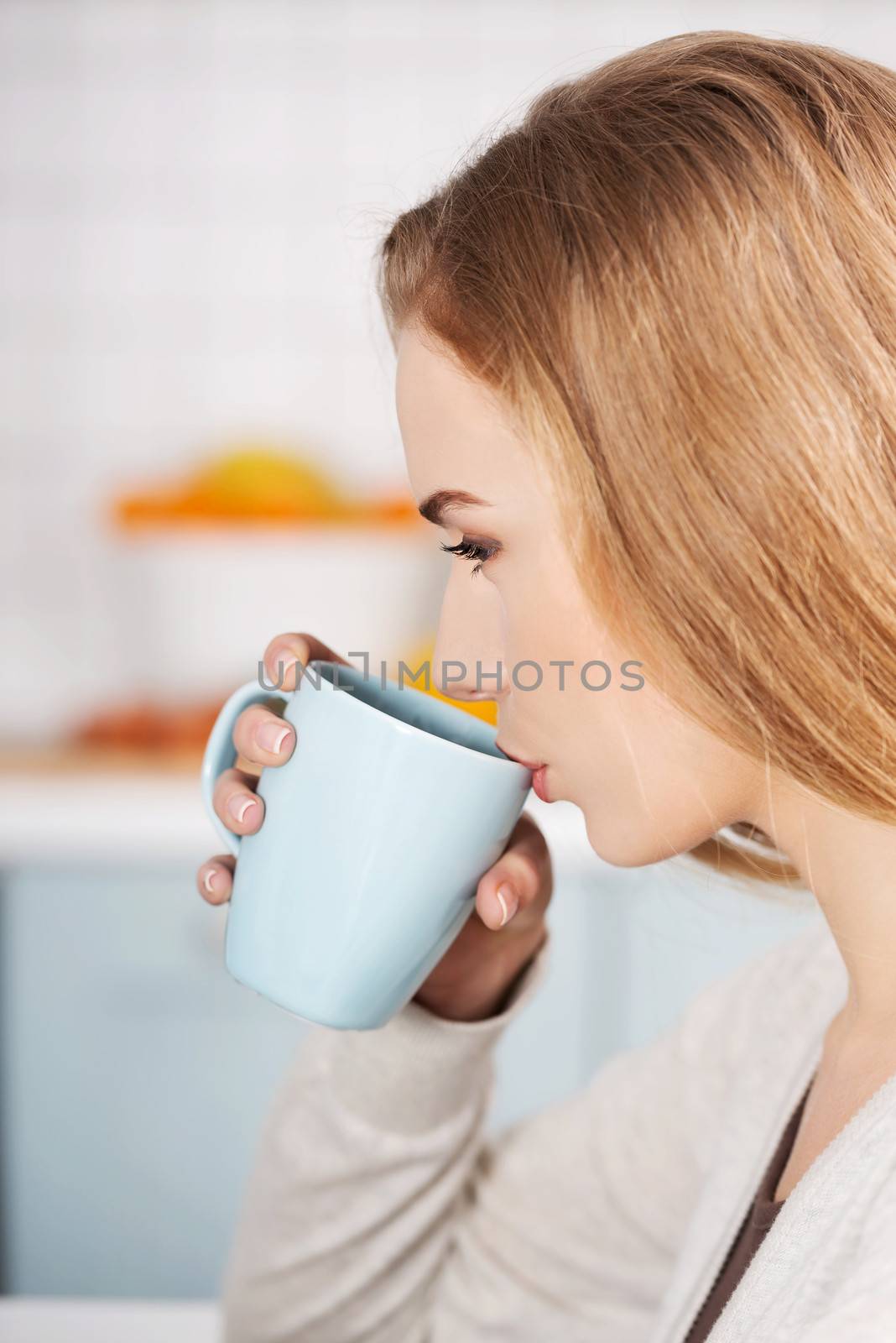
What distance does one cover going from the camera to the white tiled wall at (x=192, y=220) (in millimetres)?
2113

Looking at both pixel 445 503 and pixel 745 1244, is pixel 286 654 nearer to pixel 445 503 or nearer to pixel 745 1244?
pixel 445 503

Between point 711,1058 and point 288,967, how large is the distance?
30cm

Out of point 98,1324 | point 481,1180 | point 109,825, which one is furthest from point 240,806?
point 109,825

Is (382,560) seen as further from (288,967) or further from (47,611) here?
(288,967)

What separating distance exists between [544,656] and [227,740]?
204 millimetres

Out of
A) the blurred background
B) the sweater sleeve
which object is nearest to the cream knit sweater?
the sweater sleeve

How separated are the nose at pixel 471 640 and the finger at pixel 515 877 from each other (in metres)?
0.10

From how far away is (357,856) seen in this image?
0.64m

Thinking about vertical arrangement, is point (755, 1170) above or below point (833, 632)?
below

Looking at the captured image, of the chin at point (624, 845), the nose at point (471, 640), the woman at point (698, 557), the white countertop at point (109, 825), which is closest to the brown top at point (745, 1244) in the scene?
the woman at point (698, 557)

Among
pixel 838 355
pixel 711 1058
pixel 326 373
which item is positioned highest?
pixel 838 355

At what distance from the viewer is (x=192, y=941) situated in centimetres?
165

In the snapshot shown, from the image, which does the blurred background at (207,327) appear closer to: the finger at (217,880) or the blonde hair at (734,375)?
the finger at (217,880)

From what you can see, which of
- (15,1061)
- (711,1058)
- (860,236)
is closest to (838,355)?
(860,236)
